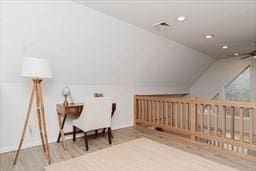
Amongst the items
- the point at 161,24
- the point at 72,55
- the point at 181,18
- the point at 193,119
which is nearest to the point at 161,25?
the point at 161,24

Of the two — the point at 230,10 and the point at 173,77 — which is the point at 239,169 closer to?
the point at 230,10

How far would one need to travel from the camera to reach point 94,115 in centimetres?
327

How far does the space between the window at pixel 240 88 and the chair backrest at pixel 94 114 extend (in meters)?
5.29

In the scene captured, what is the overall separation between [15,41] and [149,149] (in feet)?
9.27

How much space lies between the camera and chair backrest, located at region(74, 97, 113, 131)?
3.19 meters

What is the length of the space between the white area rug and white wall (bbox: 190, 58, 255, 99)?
15.5 ft

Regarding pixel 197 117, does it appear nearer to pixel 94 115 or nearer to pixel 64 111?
pixel 94 115

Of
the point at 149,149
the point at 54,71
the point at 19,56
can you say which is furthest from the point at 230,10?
the point at 19,56

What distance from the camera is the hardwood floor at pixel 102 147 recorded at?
2.55 metres

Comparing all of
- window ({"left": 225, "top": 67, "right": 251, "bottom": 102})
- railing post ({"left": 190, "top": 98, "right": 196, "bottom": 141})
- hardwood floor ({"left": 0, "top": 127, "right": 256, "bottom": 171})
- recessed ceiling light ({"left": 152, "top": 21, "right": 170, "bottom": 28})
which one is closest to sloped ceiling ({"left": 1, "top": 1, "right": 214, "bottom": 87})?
recessed ceiling light ({"left": 152, "top": 21, "right": 170, "bottom": 28})

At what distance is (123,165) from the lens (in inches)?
101

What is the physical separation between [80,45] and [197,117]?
8.89 ft

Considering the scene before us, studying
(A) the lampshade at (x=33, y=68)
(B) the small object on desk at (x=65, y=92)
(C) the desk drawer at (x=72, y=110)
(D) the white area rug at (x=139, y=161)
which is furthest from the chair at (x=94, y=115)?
(A) the lampshade at (x=33, y=68)

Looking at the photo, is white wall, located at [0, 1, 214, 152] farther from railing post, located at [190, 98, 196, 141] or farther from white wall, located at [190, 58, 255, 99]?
white wall, located at [190, 58, 255, 99]
